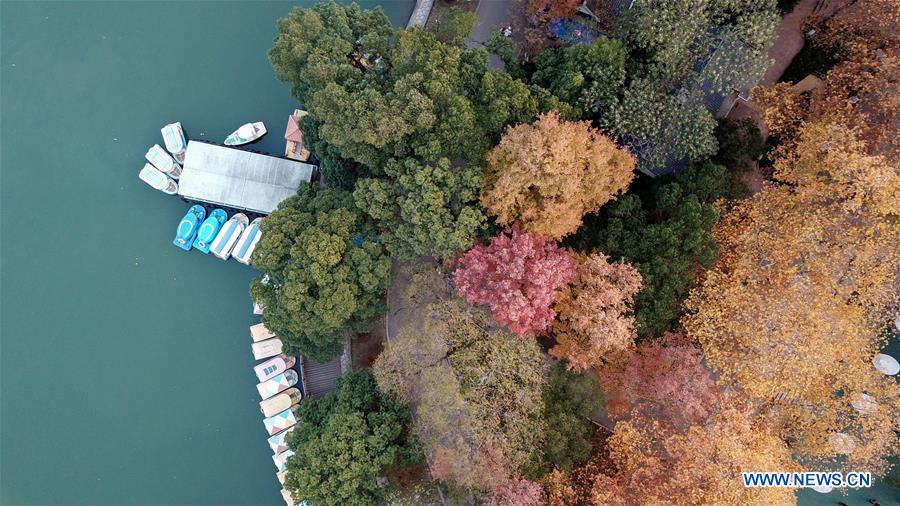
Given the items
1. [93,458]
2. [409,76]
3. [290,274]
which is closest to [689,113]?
[409,76]

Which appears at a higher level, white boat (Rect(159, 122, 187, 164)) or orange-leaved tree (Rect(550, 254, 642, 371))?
white boat (Rect(159, 122, 187, 164))

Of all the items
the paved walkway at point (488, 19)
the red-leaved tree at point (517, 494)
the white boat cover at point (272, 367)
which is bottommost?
the red-leaved tree at point (517, 494)

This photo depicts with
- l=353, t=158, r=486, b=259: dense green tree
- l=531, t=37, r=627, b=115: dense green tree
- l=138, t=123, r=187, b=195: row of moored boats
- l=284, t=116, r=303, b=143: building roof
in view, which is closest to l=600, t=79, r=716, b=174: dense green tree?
l=531, t=37, r=627, b=115: dense green tree

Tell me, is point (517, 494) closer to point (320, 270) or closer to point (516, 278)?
point (516, 278)

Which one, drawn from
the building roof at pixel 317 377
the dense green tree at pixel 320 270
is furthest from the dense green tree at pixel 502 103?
the building roof at pixel 317 377

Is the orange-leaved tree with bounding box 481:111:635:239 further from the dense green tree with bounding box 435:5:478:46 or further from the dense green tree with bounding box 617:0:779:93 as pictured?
the dense green tree with bounding box 435:5:478:46

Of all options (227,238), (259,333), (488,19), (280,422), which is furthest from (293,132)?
(280,422)

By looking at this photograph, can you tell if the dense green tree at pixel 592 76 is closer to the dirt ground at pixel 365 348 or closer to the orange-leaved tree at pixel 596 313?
the orange-leaved tree at pixel 596 313
